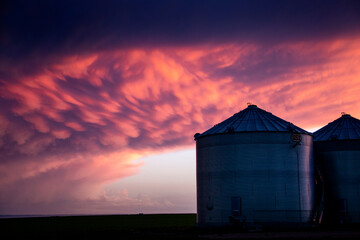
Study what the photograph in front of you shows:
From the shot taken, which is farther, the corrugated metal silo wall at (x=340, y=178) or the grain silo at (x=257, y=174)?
the corrugated metal silo wall at (x=340, y=178)

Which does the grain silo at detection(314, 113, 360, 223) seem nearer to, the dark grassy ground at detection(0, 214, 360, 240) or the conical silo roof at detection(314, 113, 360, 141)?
the conical silo roof at detection(314, 113, 360, 141)

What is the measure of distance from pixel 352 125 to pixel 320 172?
30.3ft

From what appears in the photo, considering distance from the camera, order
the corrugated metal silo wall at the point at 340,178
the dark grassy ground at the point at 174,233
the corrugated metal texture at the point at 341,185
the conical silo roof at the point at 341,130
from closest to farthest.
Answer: the dark grassy ground at the point at 174,233 < the corrugated metal texture at the point at 341,185 < the corrugated metal silo wall at the point at 340,178 < the conical silo roof at the point at 341,130

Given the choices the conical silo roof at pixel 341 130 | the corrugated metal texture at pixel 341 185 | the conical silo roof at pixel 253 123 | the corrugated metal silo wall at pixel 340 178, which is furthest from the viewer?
the conical silo roof at pixel 341 130

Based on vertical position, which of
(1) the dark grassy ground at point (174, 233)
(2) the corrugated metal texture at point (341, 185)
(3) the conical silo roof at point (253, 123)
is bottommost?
(1) the dark grassy ground at point (174, 233)

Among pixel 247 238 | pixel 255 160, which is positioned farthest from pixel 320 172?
pixel 247 238

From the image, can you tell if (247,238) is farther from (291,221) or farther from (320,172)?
(320,172)

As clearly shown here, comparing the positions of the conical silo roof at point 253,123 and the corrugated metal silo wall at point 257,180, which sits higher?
the conical silo roof at point 253,123

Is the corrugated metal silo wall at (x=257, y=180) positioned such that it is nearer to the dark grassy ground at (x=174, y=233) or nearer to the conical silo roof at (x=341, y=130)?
the dark grassy ground at (x=174, y=233)

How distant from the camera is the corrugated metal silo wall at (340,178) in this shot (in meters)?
56.2

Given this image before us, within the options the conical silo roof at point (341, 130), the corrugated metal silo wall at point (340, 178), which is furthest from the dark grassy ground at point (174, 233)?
the conical silo roof at point (341, 130)

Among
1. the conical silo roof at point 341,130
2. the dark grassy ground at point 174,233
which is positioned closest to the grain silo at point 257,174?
the dark grassy ground at point 174,233

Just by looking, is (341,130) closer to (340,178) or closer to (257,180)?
(340,178)

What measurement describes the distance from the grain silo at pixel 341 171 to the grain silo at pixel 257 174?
627 centimetres
